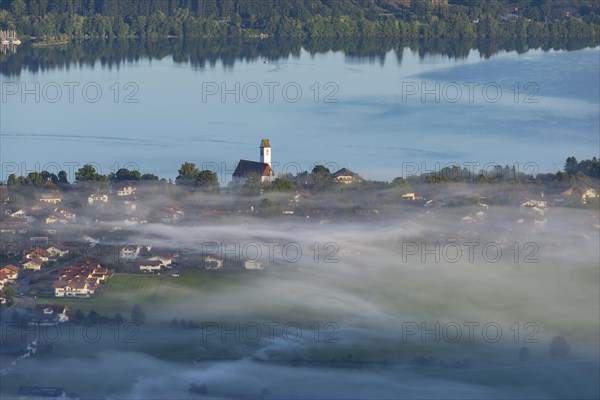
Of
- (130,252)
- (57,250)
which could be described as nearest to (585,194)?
(130,252)

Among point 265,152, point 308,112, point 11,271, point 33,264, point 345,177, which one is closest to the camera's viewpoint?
point 11,271

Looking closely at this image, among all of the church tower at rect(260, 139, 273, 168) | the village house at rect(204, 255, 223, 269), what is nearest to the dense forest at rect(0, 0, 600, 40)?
the church tower at rect(260, 139, 273, 168)

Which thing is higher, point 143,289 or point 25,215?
point 25,215

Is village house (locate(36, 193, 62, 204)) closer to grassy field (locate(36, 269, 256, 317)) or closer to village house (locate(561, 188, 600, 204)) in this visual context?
grassy field (locate(36, 269, 256, 317))

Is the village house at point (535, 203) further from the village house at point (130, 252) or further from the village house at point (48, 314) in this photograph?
the village house at point (48, 314)

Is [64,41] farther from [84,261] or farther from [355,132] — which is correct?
[84,261]

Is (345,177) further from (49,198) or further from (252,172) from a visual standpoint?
(49,198)
